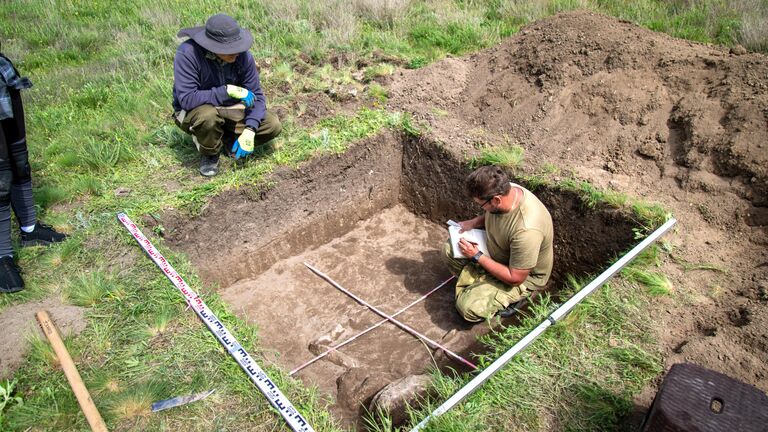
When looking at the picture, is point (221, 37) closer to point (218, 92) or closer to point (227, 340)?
point (218, 92)

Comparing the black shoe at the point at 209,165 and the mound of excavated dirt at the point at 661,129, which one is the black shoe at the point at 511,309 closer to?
the mound of excavated dirt at the point at 661,129

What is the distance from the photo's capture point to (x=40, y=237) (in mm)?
3840

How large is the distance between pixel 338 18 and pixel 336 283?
5.02 m

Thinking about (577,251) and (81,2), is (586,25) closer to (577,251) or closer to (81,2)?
(577,251)

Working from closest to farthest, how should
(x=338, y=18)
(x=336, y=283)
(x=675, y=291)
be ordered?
(x=675, y=291) < (x=336, y=283) < (x=338, y=18)

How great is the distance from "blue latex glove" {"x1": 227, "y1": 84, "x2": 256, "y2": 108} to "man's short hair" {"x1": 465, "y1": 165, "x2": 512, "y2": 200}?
92.6 inches

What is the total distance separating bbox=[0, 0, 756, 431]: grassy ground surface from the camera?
8.77 ft

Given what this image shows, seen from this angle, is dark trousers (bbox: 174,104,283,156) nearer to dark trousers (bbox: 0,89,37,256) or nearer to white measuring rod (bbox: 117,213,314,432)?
white measuring rod (bbox: 117,213,314,432)

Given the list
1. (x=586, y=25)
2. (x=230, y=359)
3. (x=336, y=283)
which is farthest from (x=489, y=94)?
(x=230, y=359)

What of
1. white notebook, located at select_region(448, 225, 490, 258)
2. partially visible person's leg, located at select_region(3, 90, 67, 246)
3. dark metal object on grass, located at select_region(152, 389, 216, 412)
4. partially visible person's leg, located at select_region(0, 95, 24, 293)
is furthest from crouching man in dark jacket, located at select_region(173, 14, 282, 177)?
dark metal object on grass, located at select_region(152, 389, 216, 412)

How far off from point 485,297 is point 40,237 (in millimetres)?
3623

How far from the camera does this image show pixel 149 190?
4324 millimetres

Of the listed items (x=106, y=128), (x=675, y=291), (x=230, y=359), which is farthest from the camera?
(x=106, y=128)

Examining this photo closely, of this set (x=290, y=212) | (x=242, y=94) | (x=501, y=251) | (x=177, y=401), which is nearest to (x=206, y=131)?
(x=242, y=94)
